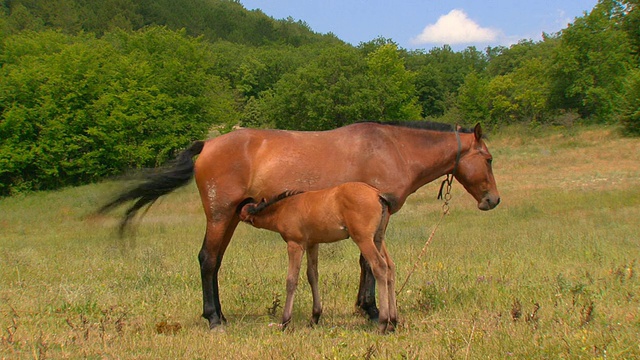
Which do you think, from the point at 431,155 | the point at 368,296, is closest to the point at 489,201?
the point at 431,155

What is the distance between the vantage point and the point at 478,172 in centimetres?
694

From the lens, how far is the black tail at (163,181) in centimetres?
676

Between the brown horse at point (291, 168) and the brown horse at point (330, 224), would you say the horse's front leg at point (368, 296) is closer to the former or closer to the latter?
the brown horse at point (291, 168)

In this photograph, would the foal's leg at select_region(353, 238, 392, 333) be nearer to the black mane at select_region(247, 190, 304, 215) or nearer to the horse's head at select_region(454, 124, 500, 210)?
the black mane at select_region(247, 190, 304, 215)

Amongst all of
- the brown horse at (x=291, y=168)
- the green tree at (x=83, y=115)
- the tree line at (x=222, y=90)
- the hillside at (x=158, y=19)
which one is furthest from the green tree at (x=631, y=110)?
the hillside at (x=158, y=19)

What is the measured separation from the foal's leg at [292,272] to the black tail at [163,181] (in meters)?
1.71

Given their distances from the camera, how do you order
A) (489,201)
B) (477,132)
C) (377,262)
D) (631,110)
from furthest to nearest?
1. (631,110)
2. (489,201)
3. (477,132)
4. (377,262)

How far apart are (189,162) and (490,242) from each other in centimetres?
732

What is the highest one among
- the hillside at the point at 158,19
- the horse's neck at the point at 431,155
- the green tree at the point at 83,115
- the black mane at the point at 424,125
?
the hillside at the point at 158,19

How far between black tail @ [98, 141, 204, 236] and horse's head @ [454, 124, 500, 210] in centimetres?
317

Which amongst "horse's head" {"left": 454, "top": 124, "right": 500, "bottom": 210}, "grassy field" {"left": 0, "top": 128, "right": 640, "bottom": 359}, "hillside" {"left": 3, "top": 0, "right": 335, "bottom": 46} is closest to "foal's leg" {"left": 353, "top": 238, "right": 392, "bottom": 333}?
"grassy field" {"left": 0, "top": 128, "right": 640, "bottom": 359}

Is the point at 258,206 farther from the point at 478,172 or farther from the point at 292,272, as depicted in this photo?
the point at 478,172

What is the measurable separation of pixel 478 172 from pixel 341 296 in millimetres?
2351

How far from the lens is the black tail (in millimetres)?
6758
